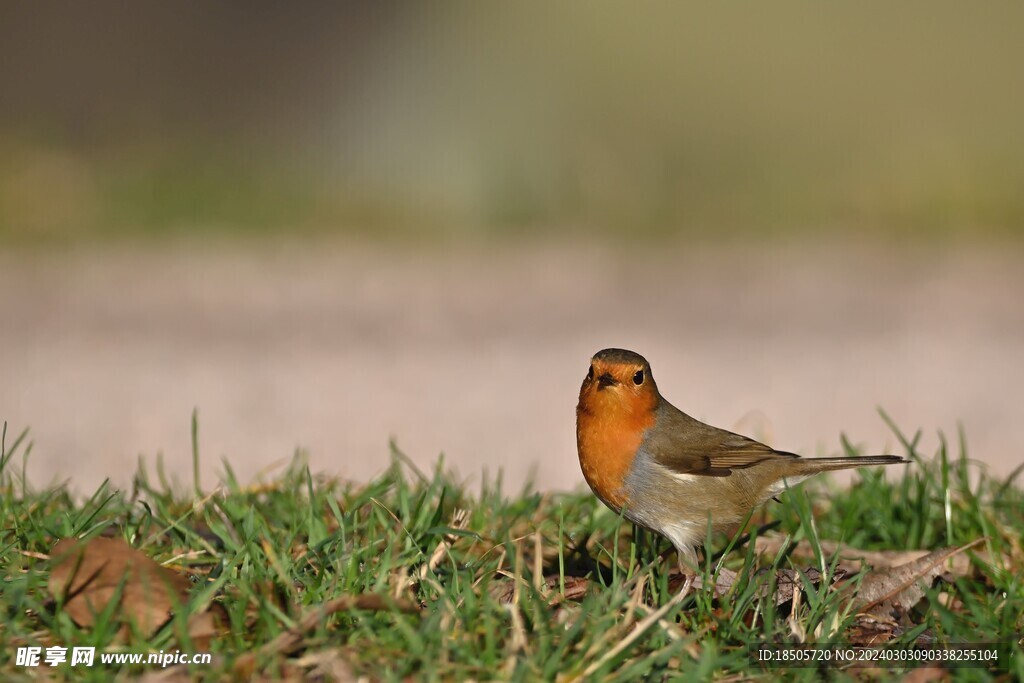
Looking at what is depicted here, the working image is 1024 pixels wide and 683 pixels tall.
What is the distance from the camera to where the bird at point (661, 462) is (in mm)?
4152

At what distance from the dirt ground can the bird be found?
144 cm

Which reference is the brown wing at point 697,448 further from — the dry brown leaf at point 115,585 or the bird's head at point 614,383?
the dry brown leaf at point 115,585

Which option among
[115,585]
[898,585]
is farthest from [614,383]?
[115,585]

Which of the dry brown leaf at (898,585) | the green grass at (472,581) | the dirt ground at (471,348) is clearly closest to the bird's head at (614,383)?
the green grass at (472,581)

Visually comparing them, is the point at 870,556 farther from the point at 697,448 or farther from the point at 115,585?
the point at 115,585

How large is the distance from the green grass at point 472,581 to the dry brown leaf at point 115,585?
0.05 m

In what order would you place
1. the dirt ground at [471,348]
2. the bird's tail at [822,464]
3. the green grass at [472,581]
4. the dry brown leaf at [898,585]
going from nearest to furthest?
1. the green grass at [472,581]
2. the dry brown leaf at [898,585]
3. the bird's tail at [822,464]
4. the dirt ground at [471,348]

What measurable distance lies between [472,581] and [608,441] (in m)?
0.71

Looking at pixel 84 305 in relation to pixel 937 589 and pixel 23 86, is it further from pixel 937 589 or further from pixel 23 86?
pixel 937 589

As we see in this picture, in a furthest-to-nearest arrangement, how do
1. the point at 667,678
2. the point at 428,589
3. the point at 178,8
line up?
1. the point at 178,8
2. the point at 428,589
3. the point at 667,678

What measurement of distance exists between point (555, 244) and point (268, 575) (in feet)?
29.8

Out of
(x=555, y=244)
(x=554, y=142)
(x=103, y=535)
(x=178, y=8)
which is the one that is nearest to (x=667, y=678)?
(x=103, y=535)

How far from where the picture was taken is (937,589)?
13.6ft

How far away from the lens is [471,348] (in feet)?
30.9
